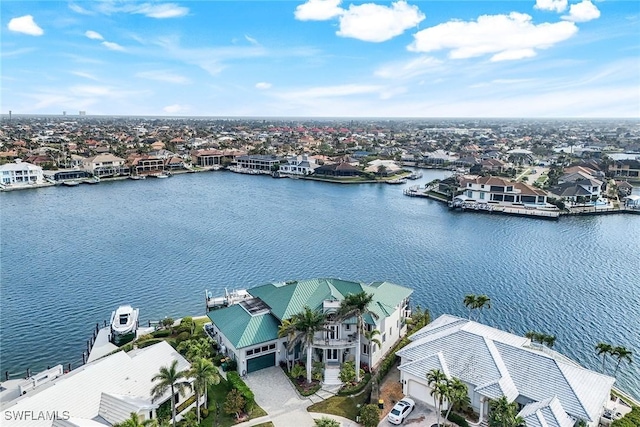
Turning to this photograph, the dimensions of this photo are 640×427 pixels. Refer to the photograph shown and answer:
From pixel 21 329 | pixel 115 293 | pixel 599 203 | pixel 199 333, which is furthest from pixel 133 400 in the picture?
pixel 599 203

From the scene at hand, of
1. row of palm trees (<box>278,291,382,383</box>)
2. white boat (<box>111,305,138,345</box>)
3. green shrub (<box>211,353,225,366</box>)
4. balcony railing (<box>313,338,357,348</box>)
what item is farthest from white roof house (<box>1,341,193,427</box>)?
white boat (<box>111,305,138,345</box>)

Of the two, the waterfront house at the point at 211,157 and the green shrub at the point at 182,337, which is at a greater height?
the waterfront house at the point at 211,157

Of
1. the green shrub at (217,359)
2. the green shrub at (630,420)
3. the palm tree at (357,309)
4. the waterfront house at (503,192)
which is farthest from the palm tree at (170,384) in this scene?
the waterfront house at (503,192)

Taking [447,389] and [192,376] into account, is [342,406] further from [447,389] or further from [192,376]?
[192,376]

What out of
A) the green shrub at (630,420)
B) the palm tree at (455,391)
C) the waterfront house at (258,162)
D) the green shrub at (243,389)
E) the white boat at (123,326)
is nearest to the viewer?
the palm tree at (455,391)

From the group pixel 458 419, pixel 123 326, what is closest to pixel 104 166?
pixel 123 326

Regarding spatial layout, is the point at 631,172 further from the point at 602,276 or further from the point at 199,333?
the point at 199,333

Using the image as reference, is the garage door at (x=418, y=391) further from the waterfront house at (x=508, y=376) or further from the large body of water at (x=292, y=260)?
the large body of water at (x=292, y=260)

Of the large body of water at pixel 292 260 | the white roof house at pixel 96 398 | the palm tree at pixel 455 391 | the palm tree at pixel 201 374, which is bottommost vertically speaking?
the large body of water at pixel 292 260
